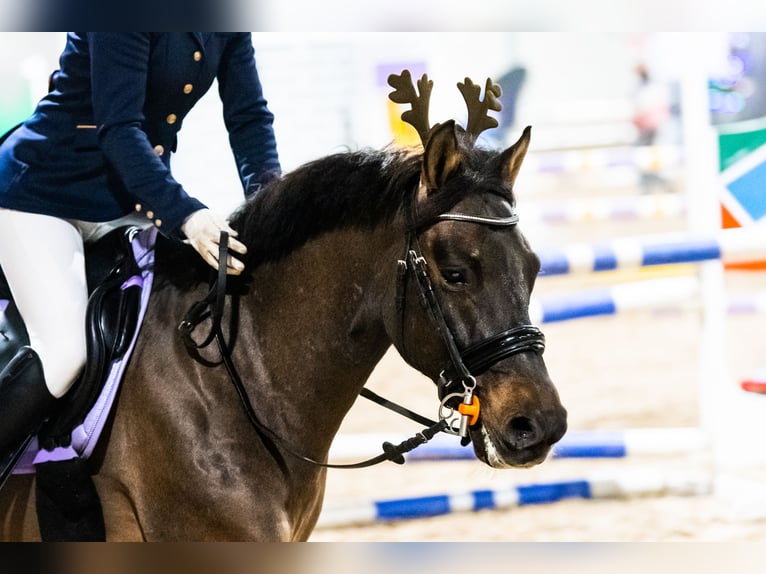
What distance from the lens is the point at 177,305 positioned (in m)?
1.80

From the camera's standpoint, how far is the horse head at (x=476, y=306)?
152cm

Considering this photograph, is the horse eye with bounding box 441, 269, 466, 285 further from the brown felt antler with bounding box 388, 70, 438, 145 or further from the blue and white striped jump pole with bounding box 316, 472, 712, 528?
the blue and white striped jump pole with bounding box 316, 472, 712, 528

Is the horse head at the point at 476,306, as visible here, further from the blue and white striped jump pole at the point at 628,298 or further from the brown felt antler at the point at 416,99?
the blue and white striped jump pole at the point at 628,298

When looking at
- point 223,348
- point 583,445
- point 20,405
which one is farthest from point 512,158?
point 583,445

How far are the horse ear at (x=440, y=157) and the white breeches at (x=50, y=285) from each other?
28.0 inches

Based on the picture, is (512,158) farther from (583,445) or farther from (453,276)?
(583,445)

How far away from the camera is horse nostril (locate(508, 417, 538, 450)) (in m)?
1.49

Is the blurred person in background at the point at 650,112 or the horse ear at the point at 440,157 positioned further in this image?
the blurred person in background at the point at 650,112

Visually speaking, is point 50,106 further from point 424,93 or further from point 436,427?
point 436,427

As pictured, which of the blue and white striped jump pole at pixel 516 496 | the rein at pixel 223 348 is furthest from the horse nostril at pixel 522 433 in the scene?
the blue and white striped jump pole at pixel 516 496

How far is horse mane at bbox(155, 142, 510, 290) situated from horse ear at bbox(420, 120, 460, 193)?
0.03 metres

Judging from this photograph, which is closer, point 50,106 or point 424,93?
point 424,93
